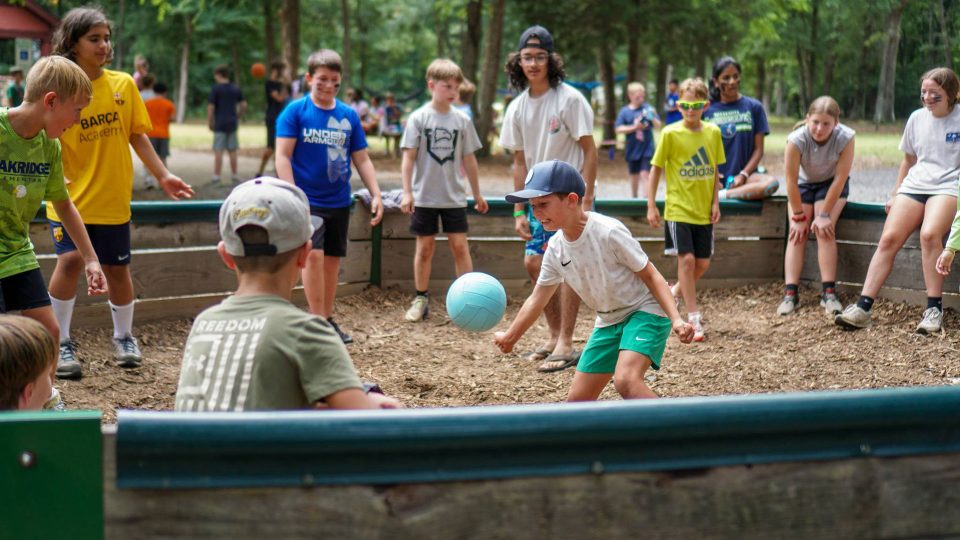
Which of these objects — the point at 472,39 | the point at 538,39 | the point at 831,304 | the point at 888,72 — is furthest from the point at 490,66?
the point at 538,39

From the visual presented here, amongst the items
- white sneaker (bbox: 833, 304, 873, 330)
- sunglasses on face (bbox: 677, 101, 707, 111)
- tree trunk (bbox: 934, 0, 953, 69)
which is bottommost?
white sneaker (bbox: 833, 304, 873, 330)

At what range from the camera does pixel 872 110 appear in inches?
688

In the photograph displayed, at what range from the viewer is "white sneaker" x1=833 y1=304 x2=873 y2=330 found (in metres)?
7.68

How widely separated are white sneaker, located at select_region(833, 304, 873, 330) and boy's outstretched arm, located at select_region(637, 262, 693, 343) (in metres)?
3.38

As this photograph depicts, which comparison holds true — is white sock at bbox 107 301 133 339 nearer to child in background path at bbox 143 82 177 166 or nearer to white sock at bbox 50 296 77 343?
white sock at bbox 50 296 77 343

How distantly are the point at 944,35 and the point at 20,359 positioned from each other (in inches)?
503

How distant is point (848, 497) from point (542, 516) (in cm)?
71

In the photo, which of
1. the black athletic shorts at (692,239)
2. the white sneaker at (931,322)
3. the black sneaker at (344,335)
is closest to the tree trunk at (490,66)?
the black athletic shorts at (692,239)

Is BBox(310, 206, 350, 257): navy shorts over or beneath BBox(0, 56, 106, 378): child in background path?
beneath

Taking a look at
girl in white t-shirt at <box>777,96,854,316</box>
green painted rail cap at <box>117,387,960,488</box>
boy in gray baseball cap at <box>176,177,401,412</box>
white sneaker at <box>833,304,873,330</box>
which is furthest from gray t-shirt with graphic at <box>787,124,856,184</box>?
boy in gray baseball cap at <box>176,177,401,412</box>

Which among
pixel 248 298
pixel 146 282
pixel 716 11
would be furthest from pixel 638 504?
pixel 716 11

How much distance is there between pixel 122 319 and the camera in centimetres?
663

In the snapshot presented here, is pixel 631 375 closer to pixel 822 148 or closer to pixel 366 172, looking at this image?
pixel 366 172

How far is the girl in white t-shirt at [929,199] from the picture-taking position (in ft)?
24.7
